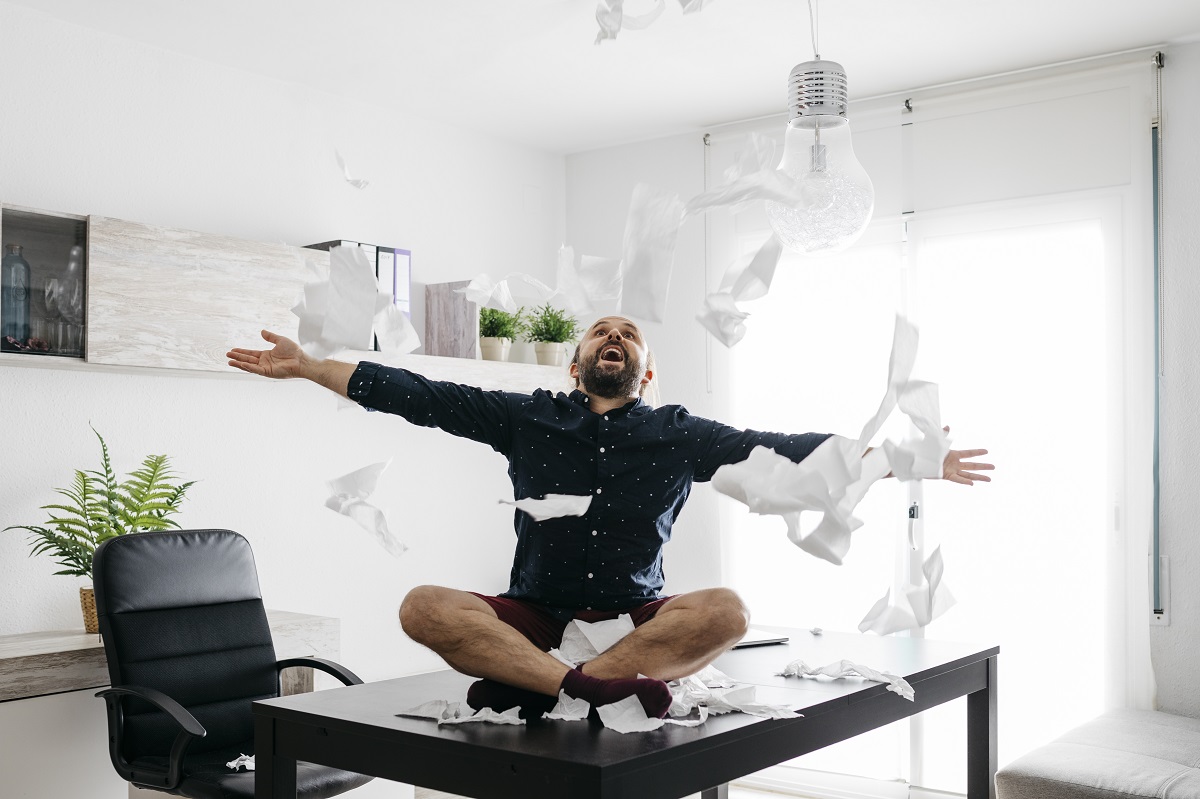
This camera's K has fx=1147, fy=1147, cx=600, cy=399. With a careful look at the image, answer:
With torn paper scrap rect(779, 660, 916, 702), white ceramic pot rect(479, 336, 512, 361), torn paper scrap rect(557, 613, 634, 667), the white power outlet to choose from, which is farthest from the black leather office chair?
the white power outlet

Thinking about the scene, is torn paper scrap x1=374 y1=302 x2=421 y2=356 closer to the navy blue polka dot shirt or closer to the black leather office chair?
the navy blue polka dot shirt

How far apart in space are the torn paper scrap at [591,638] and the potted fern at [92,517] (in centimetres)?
146

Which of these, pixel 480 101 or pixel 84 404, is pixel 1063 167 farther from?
pixel 84 404

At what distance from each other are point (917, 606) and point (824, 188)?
0.98 m

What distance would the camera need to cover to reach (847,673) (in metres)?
2.44

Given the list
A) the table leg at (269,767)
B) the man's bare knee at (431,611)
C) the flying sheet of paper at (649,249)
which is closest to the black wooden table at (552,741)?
the table leg at (269,767)

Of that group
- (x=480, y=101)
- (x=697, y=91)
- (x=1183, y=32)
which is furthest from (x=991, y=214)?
(x=480, y=101)

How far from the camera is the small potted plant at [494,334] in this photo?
179 inches

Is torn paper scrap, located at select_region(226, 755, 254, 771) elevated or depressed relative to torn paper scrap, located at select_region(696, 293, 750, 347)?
depressed

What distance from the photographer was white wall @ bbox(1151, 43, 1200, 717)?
146 inches

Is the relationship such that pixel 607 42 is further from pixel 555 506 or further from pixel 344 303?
pixel 555 506

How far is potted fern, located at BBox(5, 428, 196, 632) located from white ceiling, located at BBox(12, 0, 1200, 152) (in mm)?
1344

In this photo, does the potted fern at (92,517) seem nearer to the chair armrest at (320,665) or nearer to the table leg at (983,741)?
the chair armrest at (320,665)

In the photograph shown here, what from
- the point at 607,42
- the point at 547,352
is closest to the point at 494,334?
the point at 547,352
